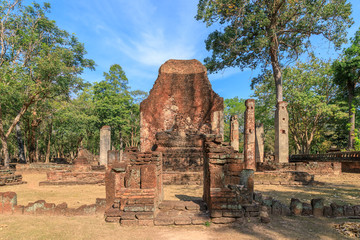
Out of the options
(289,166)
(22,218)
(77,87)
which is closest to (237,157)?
(22,218)

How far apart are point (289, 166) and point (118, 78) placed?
75.9 ft

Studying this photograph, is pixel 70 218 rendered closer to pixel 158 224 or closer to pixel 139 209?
pixel 139 209

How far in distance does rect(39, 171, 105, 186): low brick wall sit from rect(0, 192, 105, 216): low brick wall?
531cm

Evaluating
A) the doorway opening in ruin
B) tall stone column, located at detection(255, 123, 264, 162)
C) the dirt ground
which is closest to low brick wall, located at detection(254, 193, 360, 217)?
the dirt ground

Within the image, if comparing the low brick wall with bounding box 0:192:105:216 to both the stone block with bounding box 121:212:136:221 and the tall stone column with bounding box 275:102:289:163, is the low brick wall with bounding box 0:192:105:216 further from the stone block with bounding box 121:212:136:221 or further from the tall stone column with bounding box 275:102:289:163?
the tall stone column with bounding box 275:102:289:163

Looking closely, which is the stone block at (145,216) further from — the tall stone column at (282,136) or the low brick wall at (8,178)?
the tall stone column at (282,136)

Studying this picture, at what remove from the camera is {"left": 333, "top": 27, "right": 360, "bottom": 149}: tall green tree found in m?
18.2

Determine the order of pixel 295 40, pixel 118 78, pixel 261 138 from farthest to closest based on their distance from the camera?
1. pixel 118 78
2. pixel 295 40
3. pixel 261 138

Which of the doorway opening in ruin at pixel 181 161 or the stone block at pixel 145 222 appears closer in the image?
the stone block at pixel 145 222

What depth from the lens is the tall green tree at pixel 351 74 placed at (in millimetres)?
18234

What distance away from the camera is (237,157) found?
16.7 feet

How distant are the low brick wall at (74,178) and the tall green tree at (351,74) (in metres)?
19.1

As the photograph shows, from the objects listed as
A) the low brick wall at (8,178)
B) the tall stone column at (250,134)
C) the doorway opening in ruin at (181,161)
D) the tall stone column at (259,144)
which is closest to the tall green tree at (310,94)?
the tall stone column at (259,144)

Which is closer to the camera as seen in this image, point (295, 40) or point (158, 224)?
point (158, 224)
